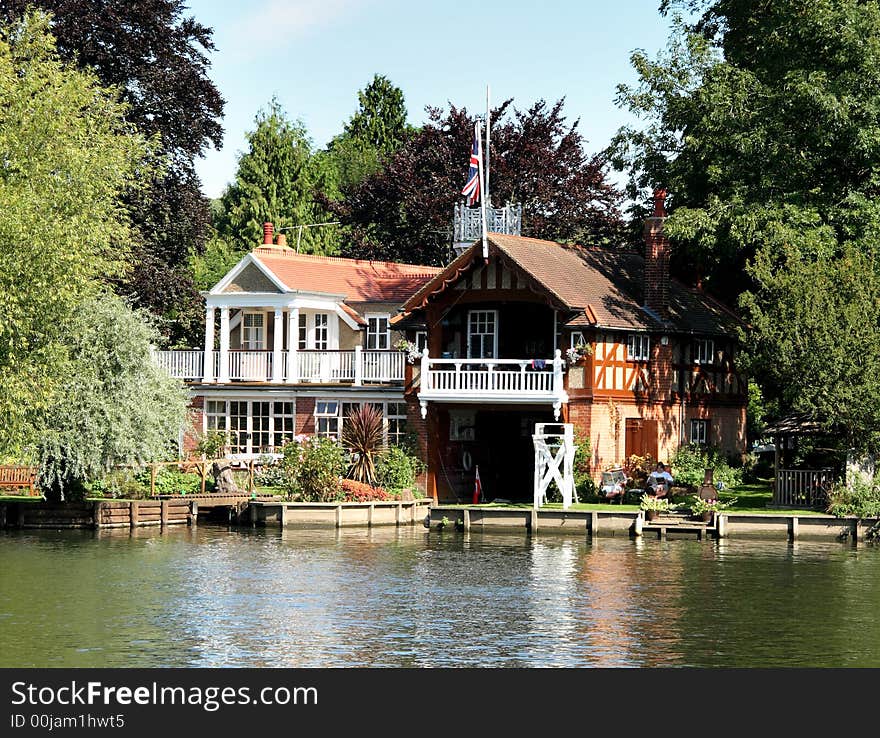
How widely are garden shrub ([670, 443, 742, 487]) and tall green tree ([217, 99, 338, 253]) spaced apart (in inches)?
1515

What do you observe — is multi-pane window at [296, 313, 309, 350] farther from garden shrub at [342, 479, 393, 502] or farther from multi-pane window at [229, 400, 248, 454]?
garden shrub at [342, 479, 393, 502]

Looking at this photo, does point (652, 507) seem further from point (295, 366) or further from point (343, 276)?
point (343, 276)

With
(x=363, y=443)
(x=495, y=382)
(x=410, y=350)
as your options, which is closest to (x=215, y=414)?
(x=410, y=350)

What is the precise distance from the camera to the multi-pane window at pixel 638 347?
45.3 meters

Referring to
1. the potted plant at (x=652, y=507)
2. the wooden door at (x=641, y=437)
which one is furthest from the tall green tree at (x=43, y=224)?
the wooden door at (x=641, y=437)

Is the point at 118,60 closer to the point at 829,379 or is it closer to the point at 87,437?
the point at 87,437

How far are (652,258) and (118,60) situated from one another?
1843 cm

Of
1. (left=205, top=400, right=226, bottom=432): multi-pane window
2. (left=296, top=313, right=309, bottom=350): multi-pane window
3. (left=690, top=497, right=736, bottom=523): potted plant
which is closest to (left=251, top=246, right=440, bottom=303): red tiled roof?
(left=296, top=313, right=309, bottom=350): multi-pane window

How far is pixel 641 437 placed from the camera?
149ft

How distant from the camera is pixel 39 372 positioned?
3575cm

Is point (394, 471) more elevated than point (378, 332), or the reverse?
point (378, 332)

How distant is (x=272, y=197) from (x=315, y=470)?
147 feet
